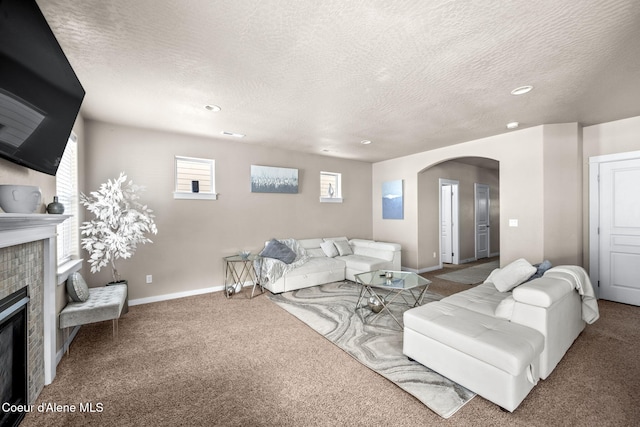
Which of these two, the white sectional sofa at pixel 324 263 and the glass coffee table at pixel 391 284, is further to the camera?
the white sectional sofa at pixel 324 263

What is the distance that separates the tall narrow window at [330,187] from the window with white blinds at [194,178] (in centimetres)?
226

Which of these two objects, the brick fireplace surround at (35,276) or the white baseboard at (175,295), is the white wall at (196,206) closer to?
the white baseboard at (175,295)

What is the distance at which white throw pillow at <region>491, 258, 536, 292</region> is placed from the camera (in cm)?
270

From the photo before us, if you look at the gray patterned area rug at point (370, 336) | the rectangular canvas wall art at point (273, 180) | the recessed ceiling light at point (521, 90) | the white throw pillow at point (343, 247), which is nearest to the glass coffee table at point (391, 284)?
the gray patterned area rug at point (370, 336)

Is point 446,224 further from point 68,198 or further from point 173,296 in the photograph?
point 68,198

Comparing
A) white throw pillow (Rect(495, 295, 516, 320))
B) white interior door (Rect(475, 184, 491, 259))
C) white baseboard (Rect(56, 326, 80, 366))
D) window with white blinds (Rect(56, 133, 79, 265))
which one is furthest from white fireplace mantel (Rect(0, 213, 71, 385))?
white interior door (Rect(475, 184, 491, 259))

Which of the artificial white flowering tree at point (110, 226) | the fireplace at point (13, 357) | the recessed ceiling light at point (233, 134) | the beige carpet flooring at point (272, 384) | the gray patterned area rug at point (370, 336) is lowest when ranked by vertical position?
the beige carpet flooring at point (272, 384)

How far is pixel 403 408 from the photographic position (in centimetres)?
182

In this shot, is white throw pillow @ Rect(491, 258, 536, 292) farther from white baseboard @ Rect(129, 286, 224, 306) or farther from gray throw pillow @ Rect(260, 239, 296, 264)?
white baseboard @ Rect(129, 286, 224, 306)

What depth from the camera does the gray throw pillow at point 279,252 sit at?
4.56 meters

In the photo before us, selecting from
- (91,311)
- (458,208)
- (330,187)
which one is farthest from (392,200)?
(91,311)

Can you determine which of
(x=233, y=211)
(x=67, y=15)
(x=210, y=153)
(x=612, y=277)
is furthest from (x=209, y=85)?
(x=612, y=277)

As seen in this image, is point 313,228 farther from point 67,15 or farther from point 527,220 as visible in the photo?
point 67,15

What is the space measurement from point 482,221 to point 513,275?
519cm
